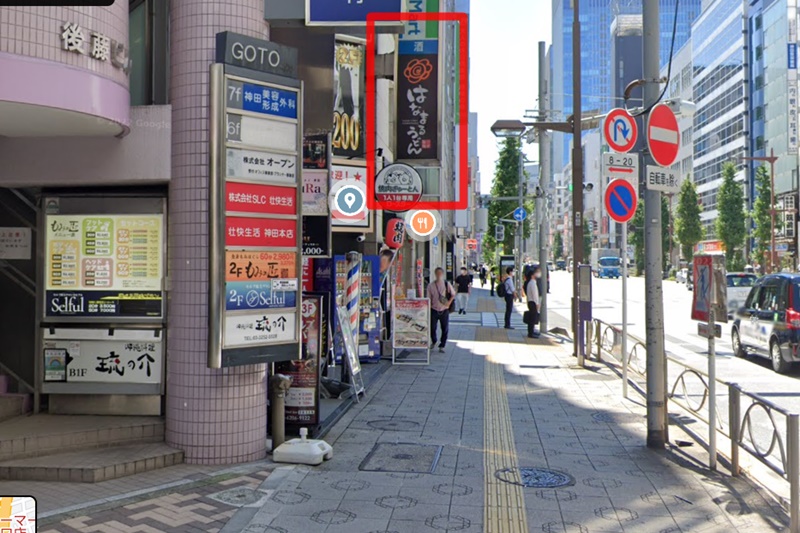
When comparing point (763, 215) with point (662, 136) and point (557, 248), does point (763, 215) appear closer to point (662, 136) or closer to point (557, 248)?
point (662, 136)

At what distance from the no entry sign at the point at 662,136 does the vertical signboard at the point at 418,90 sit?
7393mm

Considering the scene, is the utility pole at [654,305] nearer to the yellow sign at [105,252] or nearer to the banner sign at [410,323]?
the yellow sign at [105,252]

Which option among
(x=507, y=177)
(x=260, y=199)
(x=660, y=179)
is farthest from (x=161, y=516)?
(x=507, y=177)

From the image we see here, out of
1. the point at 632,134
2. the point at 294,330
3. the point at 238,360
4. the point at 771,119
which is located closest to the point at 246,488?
the point at 238,360

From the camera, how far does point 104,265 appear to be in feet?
25.1

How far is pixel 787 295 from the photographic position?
1371 centimetres

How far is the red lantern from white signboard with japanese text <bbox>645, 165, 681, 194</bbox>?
9.36 m

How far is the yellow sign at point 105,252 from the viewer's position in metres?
7.61

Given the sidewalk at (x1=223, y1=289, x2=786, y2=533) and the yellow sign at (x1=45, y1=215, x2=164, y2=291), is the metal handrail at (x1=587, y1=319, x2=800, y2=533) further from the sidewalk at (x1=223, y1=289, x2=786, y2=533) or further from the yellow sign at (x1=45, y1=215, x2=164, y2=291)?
the yellow sign at (x1=45, y1=215, x2=164, y2=291)

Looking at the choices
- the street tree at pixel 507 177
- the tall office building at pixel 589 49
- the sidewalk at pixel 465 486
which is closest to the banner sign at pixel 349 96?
the sidewalk at pixel 465 486

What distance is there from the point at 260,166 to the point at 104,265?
2.29 metres

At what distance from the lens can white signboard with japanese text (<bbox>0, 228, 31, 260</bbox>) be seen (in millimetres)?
7832

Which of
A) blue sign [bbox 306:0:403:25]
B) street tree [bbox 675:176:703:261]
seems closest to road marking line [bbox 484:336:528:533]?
blue sign [bbox 306:0:403:25]

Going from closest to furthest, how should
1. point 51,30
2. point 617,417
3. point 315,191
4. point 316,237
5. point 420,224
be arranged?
point 51,30
point 617,417
point 315,191
point 316,237
point 420,224
